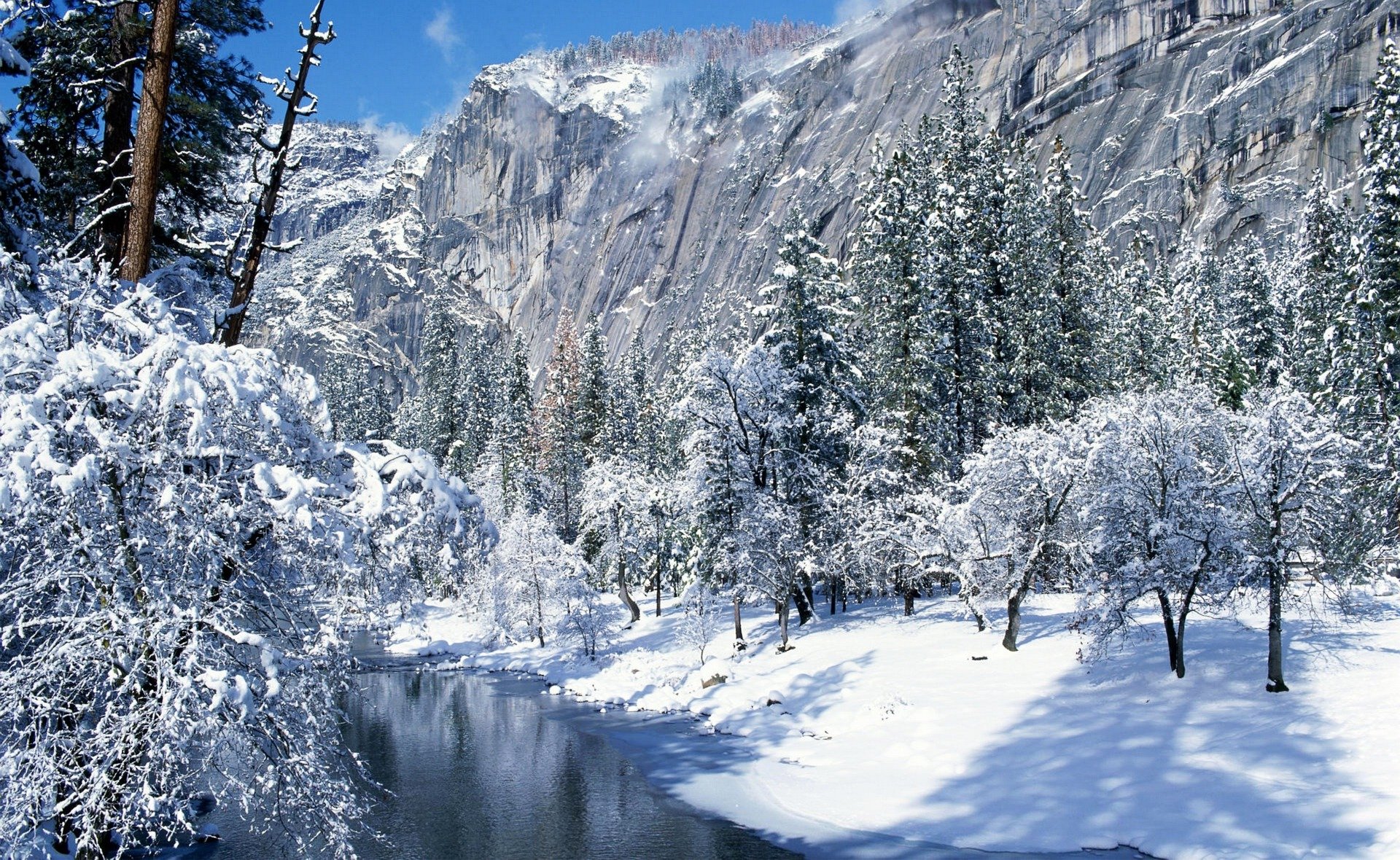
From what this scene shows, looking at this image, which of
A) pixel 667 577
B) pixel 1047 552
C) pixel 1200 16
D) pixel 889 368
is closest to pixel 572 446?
pixel 667 577

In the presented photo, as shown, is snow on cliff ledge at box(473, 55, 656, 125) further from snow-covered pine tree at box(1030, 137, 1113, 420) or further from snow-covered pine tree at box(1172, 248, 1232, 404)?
snow-covered pine tree at box(1030, 137, 1113, 420)

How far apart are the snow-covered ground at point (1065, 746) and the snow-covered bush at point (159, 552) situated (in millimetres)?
1636

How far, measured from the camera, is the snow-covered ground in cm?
1481

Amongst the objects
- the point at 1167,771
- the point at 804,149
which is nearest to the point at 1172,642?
the point at 1167,771

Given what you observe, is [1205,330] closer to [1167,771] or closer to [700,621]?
[700,621]

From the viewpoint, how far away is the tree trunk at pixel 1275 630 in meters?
18.1

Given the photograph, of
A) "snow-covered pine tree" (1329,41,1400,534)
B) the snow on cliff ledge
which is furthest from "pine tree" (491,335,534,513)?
the snow on cliff ledge

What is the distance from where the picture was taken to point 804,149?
416 feet

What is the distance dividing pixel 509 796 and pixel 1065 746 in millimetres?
13099

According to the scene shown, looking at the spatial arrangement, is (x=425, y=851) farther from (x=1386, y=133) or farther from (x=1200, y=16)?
(x=1200, y=16)

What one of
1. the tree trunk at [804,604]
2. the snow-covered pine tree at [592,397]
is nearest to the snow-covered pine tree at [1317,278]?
the tree trunk at [804,604]

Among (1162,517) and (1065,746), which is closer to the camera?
(1065,746)

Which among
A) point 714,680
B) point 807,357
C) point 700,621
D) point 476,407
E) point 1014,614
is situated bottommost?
point 714,680

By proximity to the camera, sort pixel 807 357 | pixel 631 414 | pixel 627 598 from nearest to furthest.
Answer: pixel 807 357
pixel 627 598
pixel 631 414
